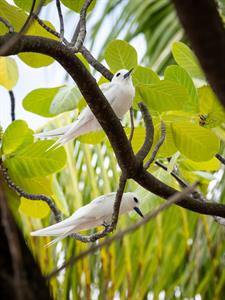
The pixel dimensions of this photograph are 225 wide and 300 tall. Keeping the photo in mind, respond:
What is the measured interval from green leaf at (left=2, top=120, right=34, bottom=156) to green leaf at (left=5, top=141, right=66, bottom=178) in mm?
13

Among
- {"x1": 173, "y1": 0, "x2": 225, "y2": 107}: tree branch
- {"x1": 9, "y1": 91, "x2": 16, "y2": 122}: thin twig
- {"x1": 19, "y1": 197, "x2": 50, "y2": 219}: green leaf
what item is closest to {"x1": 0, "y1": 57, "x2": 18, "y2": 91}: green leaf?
{"x1": 9, "y1": 91, "x2": 16, "y2": 122}: thin twig

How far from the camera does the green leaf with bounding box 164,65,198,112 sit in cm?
95

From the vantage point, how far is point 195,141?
0.94m

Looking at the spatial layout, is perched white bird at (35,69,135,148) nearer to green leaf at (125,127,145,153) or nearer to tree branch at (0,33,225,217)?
green leaf at (125,127,145,153)

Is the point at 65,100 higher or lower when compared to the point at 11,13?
lower

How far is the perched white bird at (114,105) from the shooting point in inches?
40.1

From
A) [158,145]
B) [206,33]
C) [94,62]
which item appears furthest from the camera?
[94,62]

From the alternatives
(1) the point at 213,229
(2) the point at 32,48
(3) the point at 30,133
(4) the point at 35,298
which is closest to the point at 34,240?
(3) the point at 30,133

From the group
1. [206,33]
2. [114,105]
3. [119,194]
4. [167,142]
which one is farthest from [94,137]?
[206,33]

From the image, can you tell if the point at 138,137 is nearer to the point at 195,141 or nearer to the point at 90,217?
the point at 195,141

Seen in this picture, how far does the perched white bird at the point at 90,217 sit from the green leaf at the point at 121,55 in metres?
0.26

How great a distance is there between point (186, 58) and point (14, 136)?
0.94 feet

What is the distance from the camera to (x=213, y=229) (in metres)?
2.08

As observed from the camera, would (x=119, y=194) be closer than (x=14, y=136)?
Yes
